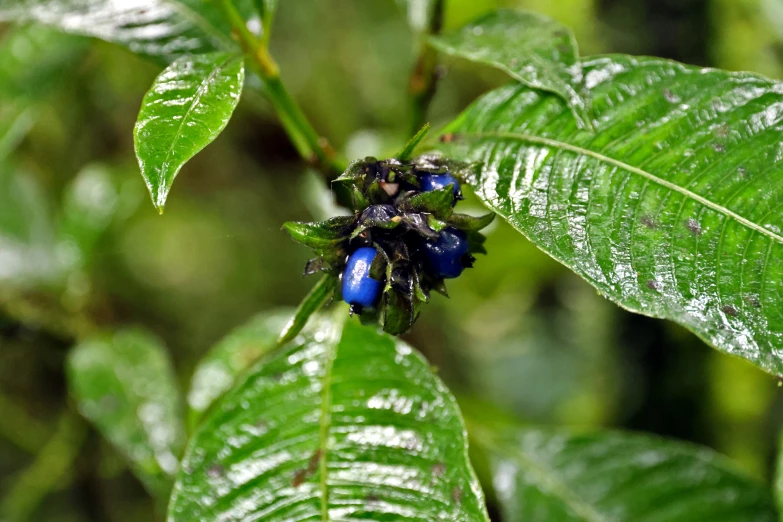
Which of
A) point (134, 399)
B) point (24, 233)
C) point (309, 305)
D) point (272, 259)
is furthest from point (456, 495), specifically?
point (272, 259)

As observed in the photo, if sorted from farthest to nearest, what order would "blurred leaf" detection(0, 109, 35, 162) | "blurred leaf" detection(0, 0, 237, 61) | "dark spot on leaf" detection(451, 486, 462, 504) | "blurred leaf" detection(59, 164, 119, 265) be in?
"blurred leaf" detection(59, 164, 119, 265) < "blurred leaf" detection(0, 109, 35, 162) < "blurred leaf" detection(0, 0, 237, 61) < "dark spot on leaf" detection(451, 486, 462, 504)

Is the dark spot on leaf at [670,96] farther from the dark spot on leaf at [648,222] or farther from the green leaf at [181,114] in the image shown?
the green leaf at [181,114]

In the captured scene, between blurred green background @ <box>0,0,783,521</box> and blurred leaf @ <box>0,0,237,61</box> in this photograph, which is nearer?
blurred leaf @ <box>0,0,237,61</box>

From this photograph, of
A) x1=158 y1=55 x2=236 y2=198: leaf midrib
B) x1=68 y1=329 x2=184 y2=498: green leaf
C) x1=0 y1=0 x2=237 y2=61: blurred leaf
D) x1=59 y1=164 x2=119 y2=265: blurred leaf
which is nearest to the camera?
x1=158 y1=55 x2=236 y2=198: leaf midrib

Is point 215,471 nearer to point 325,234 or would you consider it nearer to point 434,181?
point 325,234

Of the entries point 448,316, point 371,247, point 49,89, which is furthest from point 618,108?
point 448,316

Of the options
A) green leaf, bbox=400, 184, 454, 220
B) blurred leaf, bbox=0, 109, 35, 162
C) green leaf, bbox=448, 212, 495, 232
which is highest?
blurred leaf, bbox=0, 109, 35, 162

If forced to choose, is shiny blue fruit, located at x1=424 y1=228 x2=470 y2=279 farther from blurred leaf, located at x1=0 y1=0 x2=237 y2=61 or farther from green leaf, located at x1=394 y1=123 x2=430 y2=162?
blurred leaf, located at x1=0 y1=0 x2=237 y2=61

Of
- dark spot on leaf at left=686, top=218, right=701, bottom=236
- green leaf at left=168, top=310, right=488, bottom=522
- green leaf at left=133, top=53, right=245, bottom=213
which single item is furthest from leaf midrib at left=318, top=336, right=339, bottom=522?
dark spot on leaf at left=686, top=218, right=701, bottom=236

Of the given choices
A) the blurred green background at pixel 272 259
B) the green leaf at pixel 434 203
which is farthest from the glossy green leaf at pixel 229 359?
the green leaf at pixel 434 203
